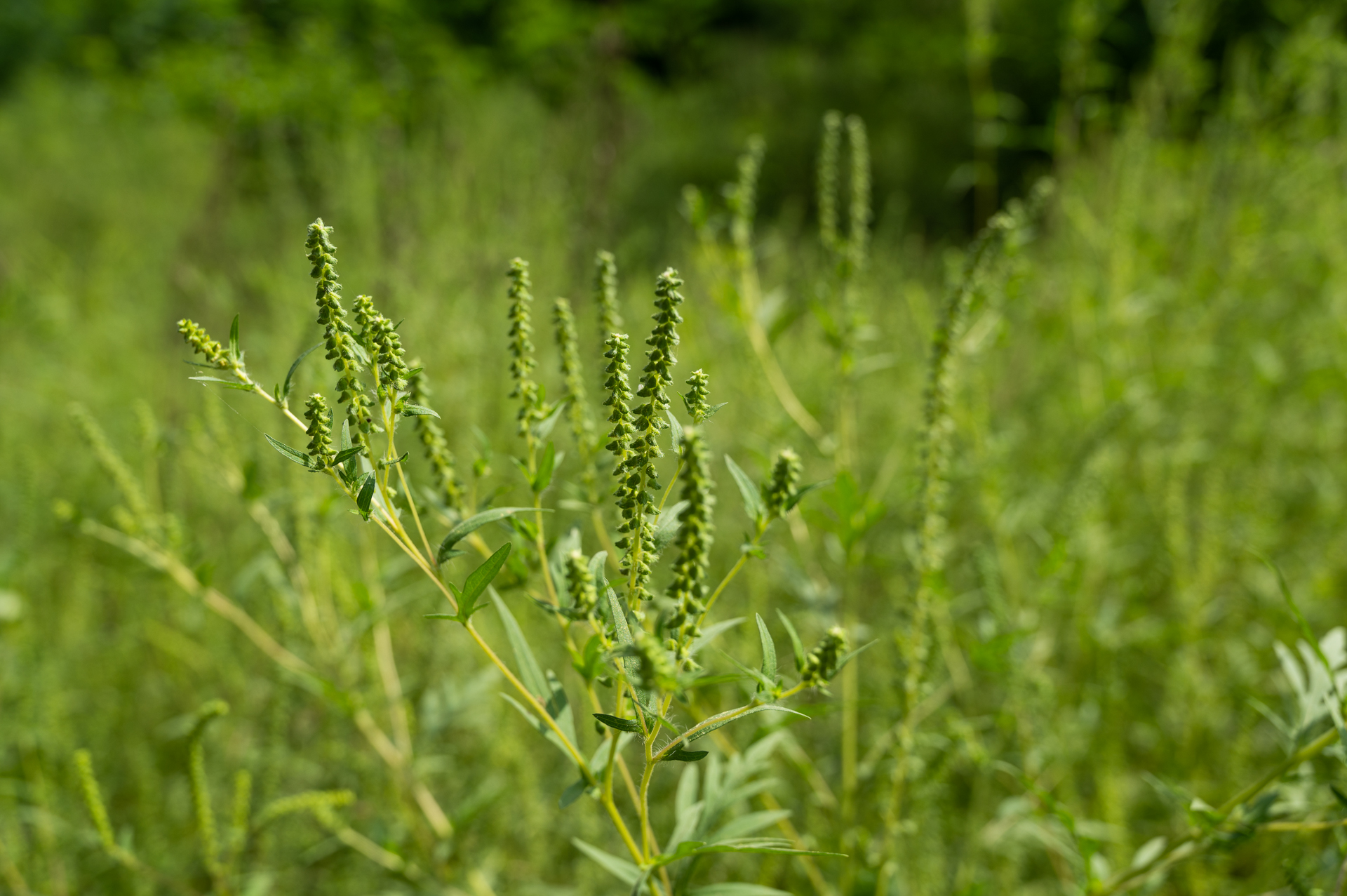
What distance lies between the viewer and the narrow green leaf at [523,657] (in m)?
0.77

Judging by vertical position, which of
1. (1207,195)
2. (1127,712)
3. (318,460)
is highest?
(1207,195)

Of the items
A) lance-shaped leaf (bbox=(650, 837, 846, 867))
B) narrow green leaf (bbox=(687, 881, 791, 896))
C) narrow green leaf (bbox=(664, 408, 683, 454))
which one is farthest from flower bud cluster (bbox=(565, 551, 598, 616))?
narrow green leaf (bbox=(687, 881, 791, 896))

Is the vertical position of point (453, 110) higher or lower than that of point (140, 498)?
higher

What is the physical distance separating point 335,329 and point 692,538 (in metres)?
0.32

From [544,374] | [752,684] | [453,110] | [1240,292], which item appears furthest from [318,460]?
[453,110]

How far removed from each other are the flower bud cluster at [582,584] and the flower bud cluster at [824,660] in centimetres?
19

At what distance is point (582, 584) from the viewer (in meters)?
0.65

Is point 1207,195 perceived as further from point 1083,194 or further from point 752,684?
point 752,684

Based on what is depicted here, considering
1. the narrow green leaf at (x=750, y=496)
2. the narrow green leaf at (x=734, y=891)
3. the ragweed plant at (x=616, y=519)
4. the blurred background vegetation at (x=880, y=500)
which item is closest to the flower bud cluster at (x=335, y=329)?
the ragweed plant at (x=616, y=519)

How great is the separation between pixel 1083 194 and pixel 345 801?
3.15m

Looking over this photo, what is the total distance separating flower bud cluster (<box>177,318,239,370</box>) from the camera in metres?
0.61

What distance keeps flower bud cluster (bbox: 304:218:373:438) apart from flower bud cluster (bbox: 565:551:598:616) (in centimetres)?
20

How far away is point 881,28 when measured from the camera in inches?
360

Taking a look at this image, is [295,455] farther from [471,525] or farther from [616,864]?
[616,864]
